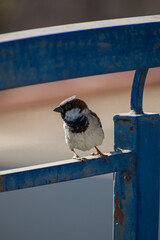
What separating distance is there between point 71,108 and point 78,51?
1.71ft

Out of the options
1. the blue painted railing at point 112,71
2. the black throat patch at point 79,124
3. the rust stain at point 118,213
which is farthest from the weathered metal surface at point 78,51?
the black throat patch at point 79,124

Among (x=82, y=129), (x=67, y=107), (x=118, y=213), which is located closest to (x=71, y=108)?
(x=67, y=107)

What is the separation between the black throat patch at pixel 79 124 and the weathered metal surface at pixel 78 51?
536 mm

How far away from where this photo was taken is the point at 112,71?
0.62m

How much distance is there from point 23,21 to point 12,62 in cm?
396

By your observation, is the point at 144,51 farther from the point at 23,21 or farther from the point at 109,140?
the point at 23,21

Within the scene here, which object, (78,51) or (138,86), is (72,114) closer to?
(138,86)

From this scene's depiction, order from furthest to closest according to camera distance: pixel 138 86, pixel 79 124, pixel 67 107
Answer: pixel 79 124 < pixel 67 107 < pixel 138 86

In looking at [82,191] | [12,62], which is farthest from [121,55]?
[82,191]

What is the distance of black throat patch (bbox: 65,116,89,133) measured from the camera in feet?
3.87

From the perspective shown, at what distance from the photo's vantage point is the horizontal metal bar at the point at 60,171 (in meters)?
0.63

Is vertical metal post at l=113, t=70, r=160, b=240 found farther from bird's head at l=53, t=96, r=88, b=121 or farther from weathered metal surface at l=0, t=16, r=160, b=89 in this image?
bird's head at l=53, t=96, r=88, b=121

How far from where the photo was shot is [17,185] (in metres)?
0.63

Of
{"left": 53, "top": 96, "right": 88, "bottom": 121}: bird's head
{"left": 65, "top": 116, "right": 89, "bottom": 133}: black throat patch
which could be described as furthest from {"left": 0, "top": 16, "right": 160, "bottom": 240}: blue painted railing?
{"left": 65, "top": 116, "right": 89, "bottom": 133}: black throat patch
